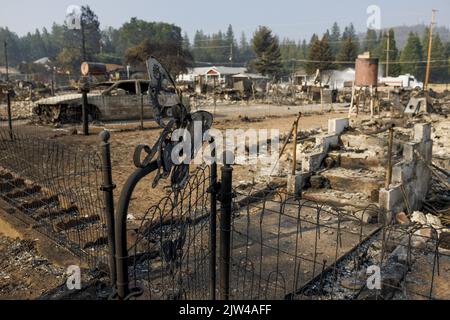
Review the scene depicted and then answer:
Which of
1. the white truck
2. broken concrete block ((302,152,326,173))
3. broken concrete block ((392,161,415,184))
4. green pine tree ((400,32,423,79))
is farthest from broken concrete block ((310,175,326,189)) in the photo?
green pine tree ((400,32,423,79))

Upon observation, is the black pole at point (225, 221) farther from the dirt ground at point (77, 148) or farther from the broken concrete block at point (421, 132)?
the broken concrete block at point (421, 132)

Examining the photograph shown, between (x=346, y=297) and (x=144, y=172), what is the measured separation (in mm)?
2450

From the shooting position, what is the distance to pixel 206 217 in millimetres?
5527

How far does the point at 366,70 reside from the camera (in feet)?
58.4

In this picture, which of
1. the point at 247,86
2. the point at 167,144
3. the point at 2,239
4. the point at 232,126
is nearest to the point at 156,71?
the point at 167,144

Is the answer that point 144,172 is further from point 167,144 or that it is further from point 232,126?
point 232,126

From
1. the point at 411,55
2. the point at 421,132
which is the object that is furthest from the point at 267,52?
the point at 421,132

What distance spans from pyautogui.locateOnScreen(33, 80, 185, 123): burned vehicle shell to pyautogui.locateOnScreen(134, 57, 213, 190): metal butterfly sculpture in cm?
1204

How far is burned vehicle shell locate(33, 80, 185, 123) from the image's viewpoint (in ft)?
49.8

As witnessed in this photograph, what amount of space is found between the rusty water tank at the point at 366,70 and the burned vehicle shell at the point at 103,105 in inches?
372

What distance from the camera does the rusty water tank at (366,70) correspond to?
58.2 ft

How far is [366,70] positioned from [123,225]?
17.3m

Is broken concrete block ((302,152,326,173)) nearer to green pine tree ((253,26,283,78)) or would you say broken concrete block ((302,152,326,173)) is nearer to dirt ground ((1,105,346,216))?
dirt ground ((1,105,346,216))

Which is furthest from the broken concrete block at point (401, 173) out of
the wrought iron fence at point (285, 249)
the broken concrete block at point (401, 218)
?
the wrought iron fence at point (285, 249)
